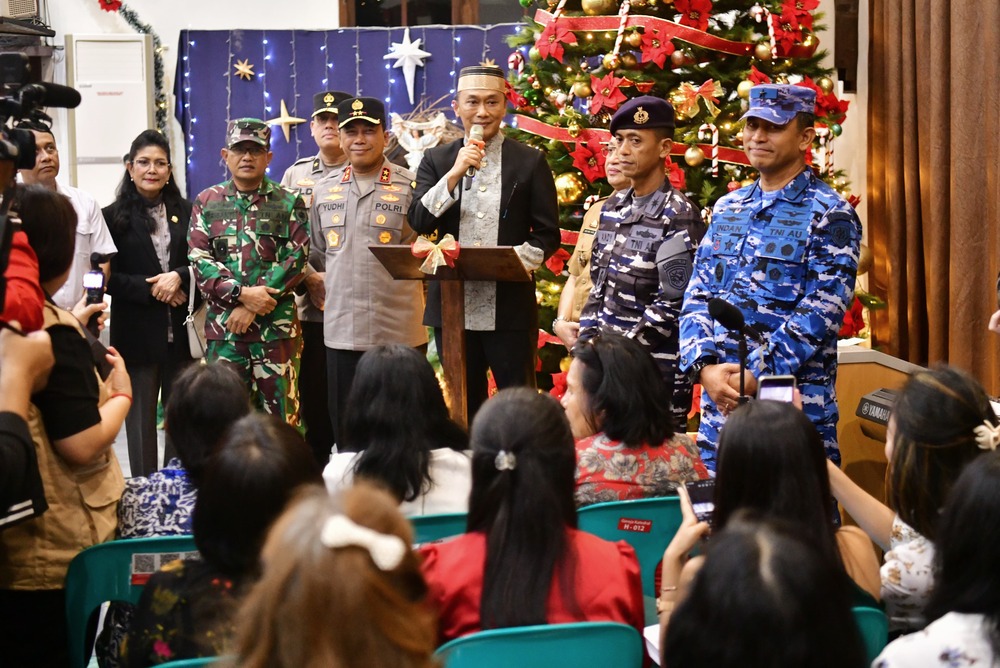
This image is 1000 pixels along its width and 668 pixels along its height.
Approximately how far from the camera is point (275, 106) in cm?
752

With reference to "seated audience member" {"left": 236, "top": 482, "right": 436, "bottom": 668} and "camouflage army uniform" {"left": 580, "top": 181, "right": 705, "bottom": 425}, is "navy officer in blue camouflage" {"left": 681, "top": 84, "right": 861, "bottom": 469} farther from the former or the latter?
"seated audience member" {"left": 236, "top": 482, "right": 436, "bottom": 668}

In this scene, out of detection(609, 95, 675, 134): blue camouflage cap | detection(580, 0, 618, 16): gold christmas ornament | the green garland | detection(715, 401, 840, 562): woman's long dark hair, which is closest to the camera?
detection(715, 401, 840, 562): woman's long dark hair

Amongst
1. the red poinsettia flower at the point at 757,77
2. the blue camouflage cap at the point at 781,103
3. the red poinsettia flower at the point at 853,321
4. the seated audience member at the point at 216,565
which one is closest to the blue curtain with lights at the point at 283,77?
the red poinsettia flower at the point at 757,77

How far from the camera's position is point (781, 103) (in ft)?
10.0

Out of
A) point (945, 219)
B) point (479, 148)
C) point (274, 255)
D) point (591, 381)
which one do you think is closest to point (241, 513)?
point (591, 381)

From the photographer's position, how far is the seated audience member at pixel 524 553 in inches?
68.0

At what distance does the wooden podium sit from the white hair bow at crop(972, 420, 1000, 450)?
187cm

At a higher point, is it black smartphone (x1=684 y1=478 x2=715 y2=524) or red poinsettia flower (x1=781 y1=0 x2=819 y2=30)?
red poinsettia flower (x1=781 y1=0 x2=819 y2=30)

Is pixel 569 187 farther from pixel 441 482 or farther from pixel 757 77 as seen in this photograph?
pixel 441 482

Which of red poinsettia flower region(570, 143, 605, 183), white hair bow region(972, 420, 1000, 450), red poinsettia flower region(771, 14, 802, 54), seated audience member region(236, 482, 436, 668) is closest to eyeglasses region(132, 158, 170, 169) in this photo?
red poinsettia flower region(570, 143, 605, 183)

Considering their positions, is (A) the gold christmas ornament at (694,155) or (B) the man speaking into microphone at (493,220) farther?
(A) the gold christmas ornament at (694,155)

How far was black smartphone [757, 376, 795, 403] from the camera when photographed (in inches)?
91.4

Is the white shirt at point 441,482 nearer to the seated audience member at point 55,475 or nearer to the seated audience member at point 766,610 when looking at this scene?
the seated audience member at point 55,475

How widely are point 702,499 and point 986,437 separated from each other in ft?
1.87
